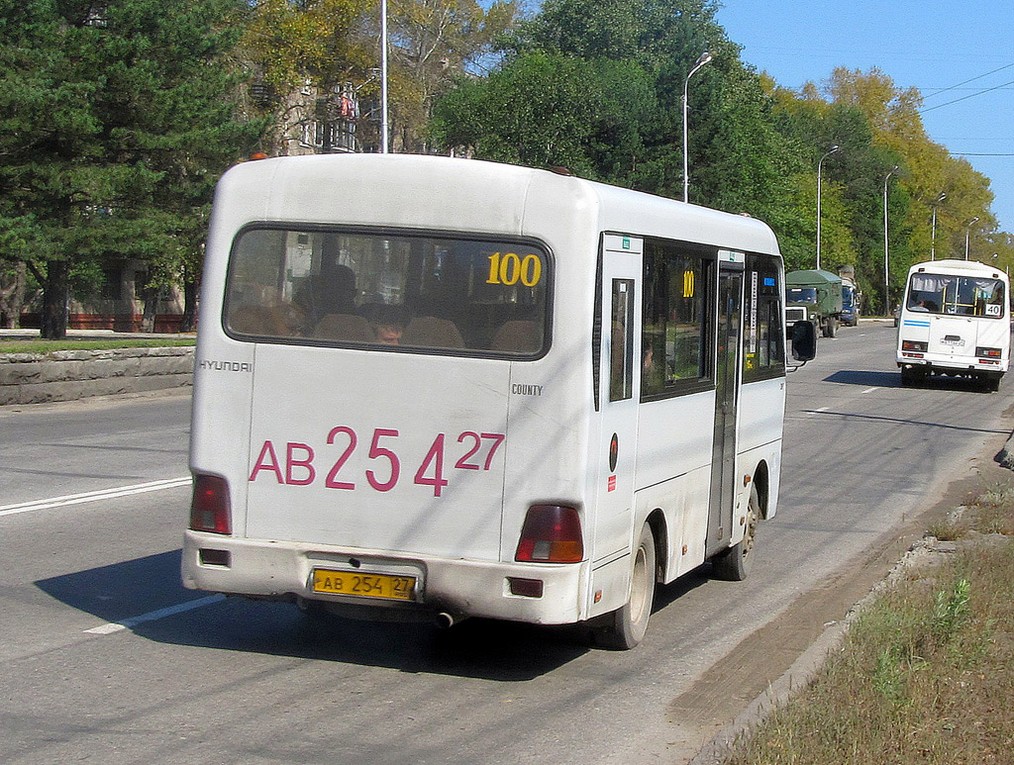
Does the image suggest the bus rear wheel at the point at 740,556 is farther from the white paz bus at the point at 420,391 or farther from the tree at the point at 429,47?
the tree at the point at 429,47

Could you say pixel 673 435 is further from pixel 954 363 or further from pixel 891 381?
pixel 891 381

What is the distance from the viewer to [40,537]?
32.1 feet

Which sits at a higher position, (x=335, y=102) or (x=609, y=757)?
(x=335, y=102)

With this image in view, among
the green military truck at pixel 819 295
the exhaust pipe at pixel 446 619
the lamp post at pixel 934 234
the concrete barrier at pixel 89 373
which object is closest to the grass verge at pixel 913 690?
the exhaust pipe at pixel 446 619

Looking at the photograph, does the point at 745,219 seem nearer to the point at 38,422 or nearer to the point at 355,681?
the point at 355,681

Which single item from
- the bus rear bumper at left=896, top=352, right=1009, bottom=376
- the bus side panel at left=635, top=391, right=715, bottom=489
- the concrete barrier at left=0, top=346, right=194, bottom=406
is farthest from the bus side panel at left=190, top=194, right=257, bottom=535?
the bus rear bumper at left=896, top=352, right=1009, bottom=376

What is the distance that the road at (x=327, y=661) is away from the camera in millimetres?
5590

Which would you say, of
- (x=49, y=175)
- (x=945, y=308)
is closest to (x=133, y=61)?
(x=49, y=175)

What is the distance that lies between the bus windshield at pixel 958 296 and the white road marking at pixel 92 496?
2407 cm

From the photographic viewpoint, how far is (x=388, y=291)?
21.6ft

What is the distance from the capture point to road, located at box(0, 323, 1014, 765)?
559 cm

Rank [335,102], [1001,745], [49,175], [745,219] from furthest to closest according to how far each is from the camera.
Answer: [335,102] < [49,175] < [745,219] < [1001,745]

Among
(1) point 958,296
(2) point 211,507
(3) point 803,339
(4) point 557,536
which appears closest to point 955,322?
(1) point 958,296

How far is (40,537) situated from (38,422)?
899 centimetres
